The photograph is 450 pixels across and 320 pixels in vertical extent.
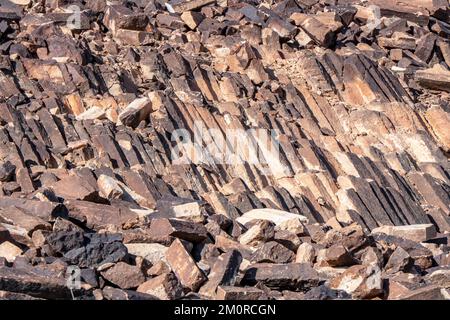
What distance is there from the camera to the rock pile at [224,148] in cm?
990

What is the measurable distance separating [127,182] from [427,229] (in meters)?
4.34

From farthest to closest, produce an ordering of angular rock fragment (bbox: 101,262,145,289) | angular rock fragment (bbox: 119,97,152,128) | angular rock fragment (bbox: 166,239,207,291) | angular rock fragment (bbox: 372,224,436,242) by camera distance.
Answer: angular rock fragment (bbox: 119,97,152,128), angular rock fragment (bbox: 372,224,436,242), angular rock fragment (bbox: 166,239,207,291), angular rock fragment (bbox: 101,262,145,289)

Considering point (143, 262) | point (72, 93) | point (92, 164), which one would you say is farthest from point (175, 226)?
point (72, 93)

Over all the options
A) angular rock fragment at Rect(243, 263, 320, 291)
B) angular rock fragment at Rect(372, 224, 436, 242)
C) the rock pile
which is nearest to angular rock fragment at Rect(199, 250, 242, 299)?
the rock pile

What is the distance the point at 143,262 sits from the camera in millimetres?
9914

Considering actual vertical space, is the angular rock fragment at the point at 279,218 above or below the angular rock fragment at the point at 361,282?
below

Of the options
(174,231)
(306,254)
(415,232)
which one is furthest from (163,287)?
(415,232)

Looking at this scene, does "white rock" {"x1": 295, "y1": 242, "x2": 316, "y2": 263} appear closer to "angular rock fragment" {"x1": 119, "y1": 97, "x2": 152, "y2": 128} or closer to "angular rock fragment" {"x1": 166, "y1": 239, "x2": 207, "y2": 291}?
"angular rock fragment" {"x1": 166, "y1": 239, "x2": 207, "y2": 291}

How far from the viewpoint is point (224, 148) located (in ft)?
56.2

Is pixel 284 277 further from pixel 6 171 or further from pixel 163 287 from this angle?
pixel 6 171

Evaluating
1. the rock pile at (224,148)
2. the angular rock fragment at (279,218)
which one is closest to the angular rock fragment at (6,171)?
the rock pile at (224,148)

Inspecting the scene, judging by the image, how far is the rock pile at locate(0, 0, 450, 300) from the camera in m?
9.90

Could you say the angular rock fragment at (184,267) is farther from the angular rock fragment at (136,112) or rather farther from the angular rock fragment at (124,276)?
the angular rock fragment at (136,112)
